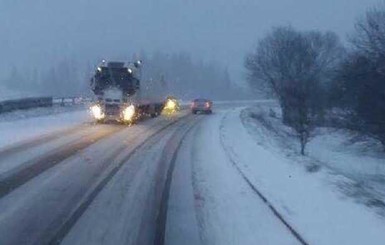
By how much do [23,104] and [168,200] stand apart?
3881cm

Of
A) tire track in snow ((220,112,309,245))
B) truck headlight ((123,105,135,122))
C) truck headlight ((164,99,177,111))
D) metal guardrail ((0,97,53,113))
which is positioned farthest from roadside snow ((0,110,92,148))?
truck headlight ((164,99,177,111))

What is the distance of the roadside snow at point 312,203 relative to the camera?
1170 cm

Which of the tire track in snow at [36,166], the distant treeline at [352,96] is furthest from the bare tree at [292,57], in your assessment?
the tire track in snow at [36,166]

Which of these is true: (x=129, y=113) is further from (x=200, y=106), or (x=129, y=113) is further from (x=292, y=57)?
(x=292, y=57)

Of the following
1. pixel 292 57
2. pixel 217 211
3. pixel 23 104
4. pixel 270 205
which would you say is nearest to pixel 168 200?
pixel 217 211

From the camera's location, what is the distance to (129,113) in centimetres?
4344

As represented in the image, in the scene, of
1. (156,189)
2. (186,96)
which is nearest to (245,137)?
(156,189)

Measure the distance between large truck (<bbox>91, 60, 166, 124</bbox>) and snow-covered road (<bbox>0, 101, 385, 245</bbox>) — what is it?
16839mm

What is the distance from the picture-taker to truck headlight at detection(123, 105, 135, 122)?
42.9 m

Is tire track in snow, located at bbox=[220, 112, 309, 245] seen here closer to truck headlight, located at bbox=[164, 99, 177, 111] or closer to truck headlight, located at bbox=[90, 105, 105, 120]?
truck headlight, located at bbox=[90, 105, 105, 120]

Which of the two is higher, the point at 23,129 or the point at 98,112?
the point at 98,112

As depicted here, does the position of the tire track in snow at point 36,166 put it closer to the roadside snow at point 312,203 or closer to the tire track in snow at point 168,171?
the tire track in snow at point 168,171

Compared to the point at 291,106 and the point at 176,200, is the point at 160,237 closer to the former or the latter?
the point at 176,200

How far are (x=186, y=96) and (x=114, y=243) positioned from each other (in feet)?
603
